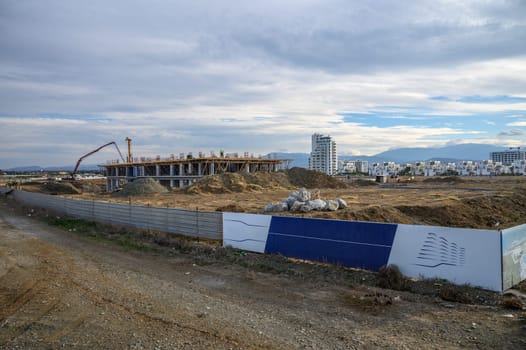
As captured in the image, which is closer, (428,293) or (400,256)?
(428,293)

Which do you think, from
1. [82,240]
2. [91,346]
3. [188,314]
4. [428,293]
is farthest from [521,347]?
[82,240]

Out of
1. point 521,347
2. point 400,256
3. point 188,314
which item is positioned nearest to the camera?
point 521,347

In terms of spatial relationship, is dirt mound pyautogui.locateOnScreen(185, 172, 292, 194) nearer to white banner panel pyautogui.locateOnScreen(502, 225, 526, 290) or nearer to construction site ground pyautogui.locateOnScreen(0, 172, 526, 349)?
construction site ground pyautogui.locateOnScreen(0, 172, 526, 349)

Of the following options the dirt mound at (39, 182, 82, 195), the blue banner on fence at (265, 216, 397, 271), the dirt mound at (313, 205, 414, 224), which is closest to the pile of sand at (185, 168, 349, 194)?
the dirt mound at (313, 205, 414, 224)

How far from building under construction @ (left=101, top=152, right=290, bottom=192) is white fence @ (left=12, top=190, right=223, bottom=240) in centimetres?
3107

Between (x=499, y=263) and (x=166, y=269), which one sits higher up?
(x=499, y=263)

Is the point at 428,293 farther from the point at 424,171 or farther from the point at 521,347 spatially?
the point at 424,171

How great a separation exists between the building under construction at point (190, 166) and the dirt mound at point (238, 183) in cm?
861

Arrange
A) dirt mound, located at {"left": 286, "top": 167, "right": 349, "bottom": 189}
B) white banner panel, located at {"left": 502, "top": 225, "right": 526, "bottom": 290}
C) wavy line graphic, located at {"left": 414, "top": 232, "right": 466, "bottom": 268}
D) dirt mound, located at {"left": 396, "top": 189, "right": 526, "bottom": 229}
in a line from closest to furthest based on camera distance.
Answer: white banner panel, located at {"left": 502, "top": 225, "right": 526, "bottom": 290} → wavy line graphic, located at {"left": 414, "top": 232, "right": 466, "bottom": 268} → dirt mound, located at {"left": 396, "top": 189, "right": 526, "bottom": 229} → dirt mound, located at {"left": 286, "top": 167, "right": 349, "bottom": 189}

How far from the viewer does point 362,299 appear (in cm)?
795

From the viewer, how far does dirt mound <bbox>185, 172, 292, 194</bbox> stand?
43.8 m

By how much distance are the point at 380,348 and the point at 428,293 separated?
3.15m

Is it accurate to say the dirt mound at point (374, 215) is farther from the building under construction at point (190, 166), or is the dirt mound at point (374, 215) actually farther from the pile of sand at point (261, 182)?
the building under construction at point (190, 166)

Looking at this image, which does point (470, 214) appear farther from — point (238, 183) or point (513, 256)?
point (238, 183)
